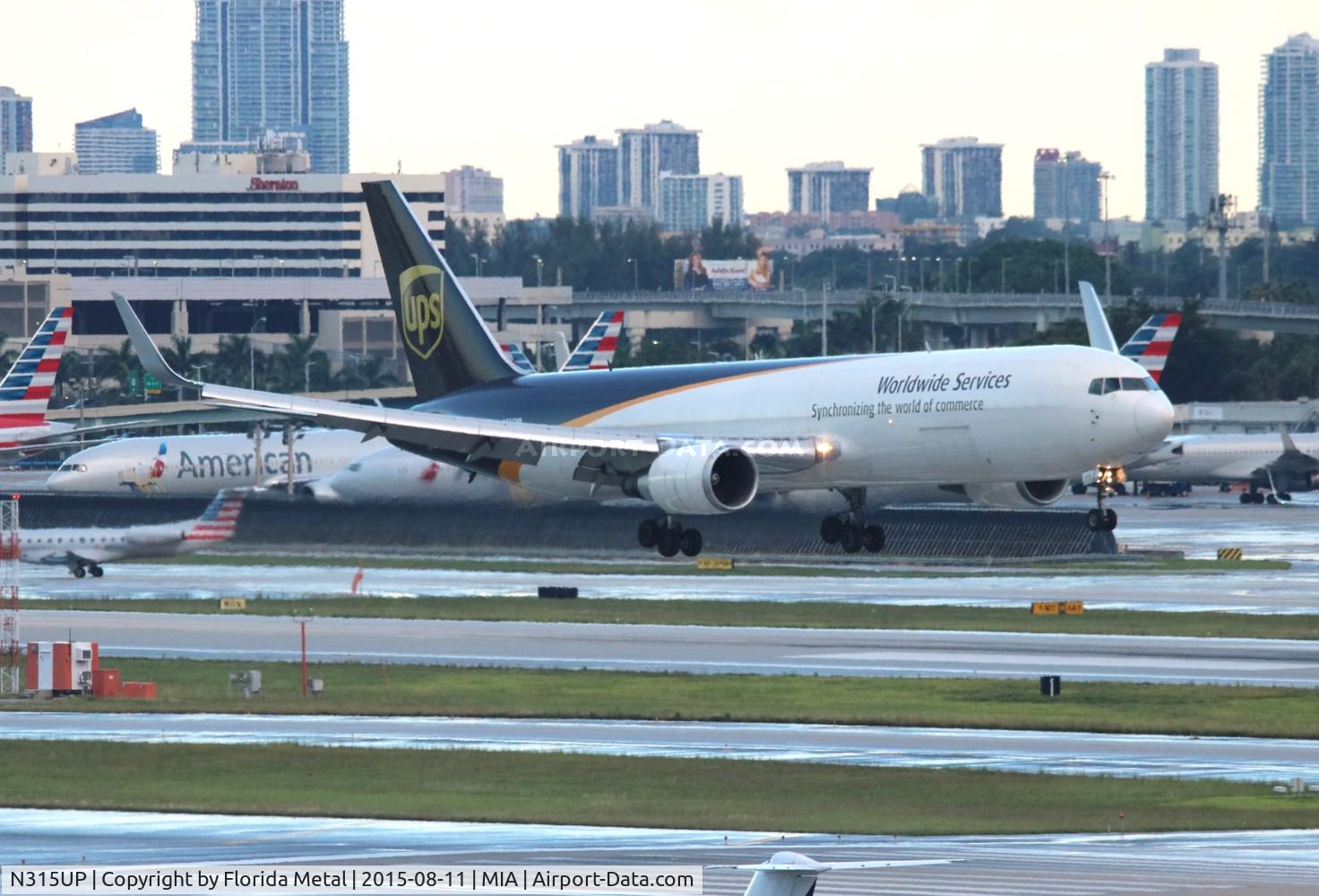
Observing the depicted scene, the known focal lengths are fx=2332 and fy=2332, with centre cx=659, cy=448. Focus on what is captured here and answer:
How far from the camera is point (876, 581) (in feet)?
283

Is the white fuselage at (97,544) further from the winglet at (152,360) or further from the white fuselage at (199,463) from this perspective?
the winglet at (152,360)

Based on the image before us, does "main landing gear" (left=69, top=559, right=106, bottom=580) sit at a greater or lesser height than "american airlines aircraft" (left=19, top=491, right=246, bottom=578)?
lesser

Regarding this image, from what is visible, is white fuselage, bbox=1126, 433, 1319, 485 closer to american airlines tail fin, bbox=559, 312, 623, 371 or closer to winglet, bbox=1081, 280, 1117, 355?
winglet, bbox=1081, 280, 1117, 355

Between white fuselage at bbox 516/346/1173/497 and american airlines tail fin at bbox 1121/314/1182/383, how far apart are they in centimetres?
6844

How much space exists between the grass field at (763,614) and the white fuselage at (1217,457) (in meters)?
73.1

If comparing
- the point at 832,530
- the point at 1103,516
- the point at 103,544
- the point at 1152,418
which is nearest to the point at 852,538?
the point at 832,530

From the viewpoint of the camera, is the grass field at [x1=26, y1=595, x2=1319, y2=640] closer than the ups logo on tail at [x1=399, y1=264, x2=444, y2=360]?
Yes

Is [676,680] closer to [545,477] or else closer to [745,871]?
[545,477]

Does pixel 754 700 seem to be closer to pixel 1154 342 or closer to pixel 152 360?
pixel 152 360

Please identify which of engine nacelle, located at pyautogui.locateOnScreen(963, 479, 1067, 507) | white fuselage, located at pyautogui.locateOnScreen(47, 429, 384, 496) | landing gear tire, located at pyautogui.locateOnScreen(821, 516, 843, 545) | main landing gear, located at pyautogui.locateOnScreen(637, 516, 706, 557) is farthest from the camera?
white fuselage, located at pyautogui.locateOnScreen(47, 429, 384, 496)

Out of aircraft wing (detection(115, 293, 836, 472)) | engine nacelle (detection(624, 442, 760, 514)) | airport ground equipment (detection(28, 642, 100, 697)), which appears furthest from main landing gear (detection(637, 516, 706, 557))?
airport ground equipment (detection(28, 642, 100, 697))

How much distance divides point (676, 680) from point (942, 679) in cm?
615

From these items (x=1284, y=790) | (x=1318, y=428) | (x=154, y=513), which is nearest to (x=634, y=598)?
(x=154, y=513)

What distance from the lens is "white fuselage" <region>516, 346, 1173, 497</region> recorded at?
58.8 m
